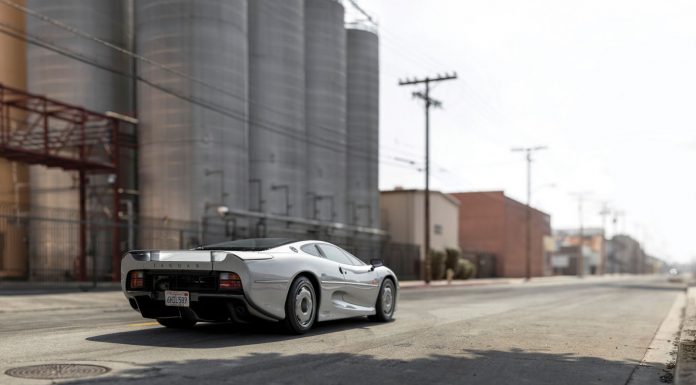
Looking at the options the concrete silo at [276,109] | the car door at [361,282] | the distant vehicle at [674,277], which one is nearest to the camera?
the car door at [361,282]

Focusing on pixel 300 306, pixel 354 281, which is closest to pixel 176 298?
pixel 300 306

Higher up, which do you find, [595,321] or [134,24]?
[134,24]

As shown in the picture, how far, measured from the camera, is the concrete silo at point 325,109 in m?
39.8

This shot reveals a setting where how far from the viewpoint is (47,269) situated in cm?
2828

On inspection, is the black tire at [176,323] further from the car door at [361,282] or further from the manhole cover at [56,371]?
the manhole cover at [56,371]

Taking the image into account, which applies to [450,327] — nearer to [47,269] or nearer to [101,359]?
[101,359]

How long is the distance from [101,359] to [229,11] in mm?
27448

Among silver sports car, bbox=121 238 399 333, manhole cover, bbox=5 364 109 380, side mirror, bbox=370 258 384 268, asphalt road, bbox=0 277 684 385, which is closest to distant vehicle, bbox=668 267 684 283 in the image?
asphalt road, bbox=0 277 684 385

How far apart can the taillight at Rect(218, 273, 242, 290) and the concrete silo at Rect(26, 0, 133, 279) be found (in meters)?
24.4

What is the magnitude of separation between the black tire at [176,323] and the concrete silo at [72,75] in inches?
897

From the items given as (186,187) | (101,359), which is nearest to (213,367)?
(101,359)

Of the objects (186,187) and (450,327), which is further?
(186,187)

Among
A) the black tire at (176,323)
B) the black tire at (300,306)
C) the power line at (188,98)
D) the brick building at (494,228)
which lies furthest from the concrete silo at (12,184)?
the brick building at (494,228)

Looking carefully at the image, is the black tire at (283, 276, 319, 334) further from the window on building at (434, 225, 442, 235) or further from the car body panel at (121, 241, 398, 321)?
the window on building at (434, 225, 442, 235)
